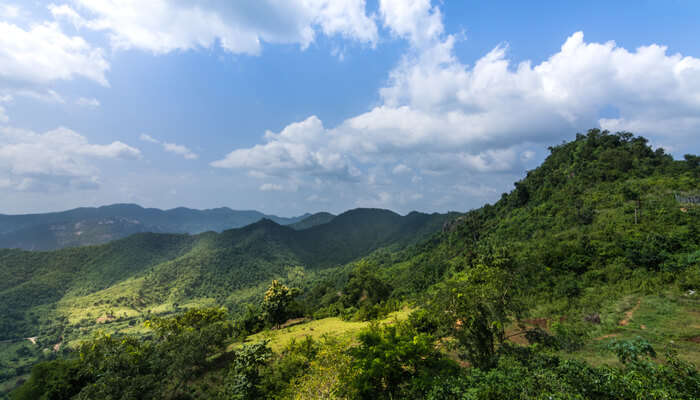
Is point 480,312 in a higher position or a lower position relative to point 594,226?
lower

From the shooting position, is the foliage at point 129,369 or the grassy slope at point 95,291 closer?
the foliage at point 129,369

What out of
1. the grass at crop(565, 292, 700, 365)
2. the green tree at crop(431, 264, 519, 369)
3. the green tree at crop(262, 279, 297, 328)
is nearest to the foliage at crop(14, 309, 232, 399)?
the green tree at crop(262, 279, 297, 328)

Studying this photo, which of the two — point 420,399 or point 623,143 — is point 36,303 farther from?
point 623,143

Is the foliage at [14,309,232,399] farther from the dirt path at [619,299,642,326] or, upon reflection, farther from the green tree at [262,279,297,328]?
the dirt path at [619,299,642,326]

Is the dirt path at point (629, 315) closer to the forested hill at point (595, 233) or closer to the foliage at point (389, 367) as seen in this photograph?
the forested hill at point (595, 233)

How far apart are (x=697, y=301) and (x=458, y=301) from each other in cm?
1801

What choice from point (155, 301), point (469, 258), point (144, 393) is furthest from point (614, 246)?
point (155, 301)

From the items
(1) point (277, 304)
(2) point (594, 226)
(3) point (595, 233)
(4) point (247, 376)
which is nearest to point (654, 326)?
(3) point (595, 233)

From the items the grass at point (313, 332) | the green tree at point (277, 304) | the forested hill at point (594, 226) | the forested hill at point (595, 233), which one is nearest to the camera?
the forested hill at point (595, 233)

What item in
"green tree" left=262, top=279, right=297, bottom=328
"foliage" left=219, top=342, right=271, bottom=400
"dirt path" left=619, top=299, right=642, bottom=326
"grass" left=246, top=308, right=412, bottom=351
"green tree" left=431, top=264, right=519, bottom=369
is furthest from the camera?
"green tree" left=262, top=279, right=297, bottom=328

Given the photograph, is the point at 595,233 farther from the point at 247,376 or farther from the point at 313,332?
the point at 247,376

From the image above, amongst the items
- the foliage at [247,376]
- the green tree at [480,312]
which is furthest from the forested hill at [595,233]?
the foliage at [247,376]

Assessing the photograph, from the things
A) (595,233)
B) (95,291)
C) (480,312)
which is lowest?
(95,291)

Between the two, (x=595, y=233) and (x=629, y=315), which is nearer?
(x=629, y=315)
